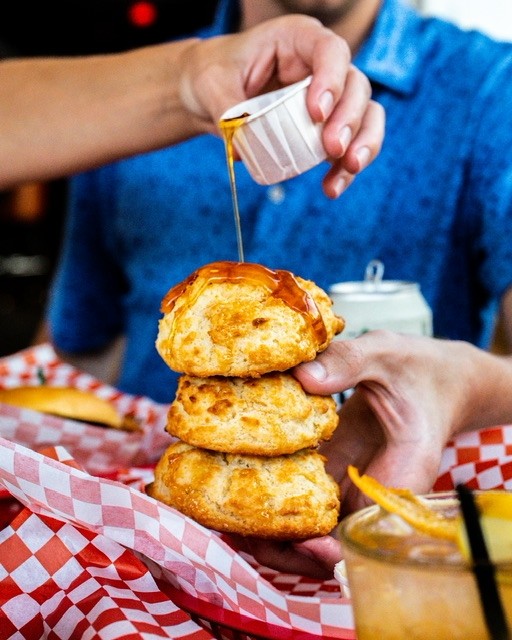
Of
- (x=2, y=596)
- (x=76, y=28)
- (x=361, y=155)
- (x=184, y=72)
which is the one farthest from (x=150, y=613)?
(x=76, y=28)

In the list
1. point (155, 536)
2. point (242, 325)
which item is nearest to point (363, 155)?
point (242, 325)

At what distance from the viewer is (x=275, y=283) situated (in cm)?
95

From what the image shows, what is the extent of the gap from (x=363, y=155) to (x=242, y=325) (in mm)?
564

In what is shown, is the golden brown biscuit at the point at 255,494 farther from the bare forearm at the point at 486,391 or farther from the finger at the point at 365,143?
the finger at the point at 365,143

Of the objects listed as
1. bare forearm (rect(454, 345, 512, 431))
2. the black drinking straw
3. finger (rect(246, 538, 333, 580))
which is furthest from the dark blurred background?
the black drinking straw

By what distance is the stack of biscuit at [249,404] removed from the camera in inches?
36.3

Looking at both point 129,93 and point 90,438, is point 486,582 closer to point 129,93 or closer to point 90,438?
point 90,438

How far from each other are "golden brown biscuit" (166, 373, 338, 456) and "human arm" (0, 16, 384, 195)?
0.75 m

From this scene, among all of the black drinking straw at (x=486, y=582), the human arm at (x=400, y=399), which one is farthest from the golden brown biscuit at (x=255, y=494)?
the black drinking straw at (x=486, y=582)

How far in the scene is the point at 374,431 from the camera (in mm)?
1171

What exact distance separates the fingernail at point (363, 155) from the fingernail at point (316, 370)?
20.6 inches

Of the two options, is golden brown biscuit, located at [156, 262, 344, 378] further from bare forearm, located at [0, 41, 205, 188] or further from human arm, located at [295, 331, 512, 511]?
bare forearm, located at [0, 41, 205, 188]

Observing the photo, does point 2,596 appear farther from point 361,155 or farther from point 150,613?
point 361,155

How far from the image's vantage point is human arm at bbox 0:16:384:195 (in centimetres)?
156
